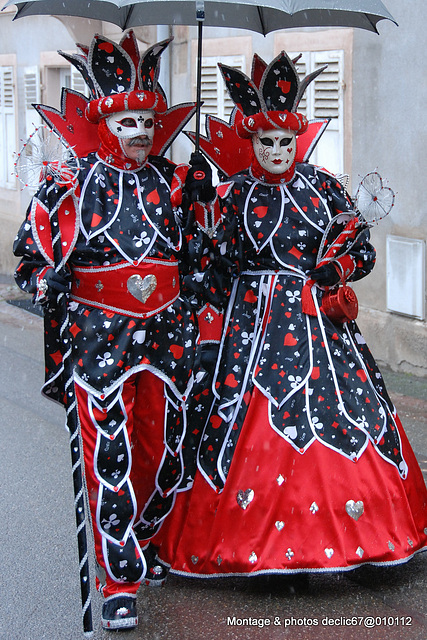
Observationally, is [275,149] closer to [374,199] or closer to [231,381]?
[374,199]

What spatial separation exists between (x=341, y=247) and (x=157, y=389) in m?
0.96

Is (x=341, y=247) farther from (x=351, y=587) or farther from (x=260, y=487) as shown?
(x=351, y=587)

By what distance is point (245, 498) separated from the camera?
358 centimetres

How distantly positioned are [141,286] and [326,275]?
773mm

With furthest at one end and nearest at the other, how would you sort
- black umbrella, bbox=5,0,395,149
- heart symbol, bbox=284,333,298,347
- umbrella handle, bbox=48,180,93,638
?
1. black umbrella, bbox=5,0,395,149
2. heart symbol, bbox=284,333,298,347
3. umbrella handle, bbox=48,180,93,638

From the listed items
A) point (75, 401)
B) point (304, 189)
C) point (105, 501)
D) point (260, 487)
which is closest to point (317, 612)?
point (260, 487)

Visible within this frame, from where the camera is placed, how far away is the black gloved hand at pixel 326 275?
3799 mm

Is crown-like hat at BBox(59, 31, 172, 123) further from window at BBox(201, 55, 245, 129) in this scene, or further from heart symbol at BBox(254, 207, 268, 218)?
window at BBox(201, 55, 245, 129)

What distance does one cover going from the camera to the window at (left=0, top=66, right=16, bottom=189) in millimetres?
11414

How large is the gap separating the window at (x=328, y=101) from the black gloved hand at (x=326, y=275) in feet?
11.3

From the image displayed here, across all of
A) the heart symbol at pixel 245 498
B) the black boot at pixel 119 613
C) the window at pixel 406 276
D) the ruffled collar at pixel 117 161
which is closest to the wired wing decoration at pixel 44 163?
the ruffled collar at pixel 117 161

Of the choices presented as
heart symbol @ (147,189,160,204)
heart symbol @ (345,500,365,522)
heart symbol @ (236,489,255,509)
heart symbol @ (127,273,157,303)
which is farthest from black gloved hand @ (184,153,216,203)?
heart symbol @ (345,500,365,522)

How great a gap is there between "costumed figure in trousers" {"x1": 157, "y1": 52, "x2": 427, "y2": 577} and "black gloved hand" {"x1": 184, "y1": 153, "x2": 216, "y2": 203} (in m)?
0.16

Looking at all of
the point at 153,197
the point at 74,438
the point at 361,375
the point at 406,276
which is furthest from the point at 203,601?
the point at 406,276
